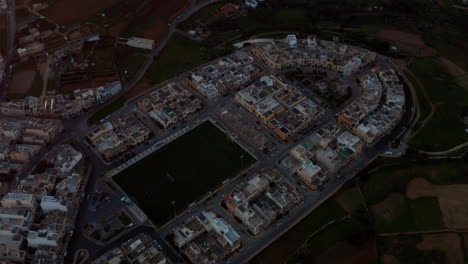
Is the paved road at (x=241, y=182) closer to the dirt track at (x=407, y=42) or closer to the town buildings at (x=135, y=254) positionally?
the town buildings at (x=135, y=254)

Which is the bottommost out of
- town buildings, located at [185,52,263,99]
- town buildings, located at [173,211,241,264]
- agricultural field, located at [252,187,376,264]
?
agricultural field, located at [252,187,376,264]

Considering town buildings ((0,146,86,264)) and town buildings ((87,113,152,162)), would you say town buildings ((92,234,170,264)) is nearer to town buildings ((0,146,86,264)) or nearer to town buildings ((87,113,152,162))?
town buildings ((0,146,86,264))

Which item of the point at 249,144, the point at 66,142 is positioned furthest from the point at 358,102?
the point at 66,142

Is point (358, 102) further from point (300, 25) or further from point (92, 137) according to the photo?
point (92, 137)

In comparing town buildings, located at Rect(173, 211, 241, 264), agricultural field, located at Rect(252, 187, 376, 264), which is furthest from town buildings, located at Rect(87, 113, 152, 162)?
agricultural field, located at Rect(252, 187, 376, 264)

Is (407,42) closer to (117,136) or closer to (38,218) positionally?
(117,136)

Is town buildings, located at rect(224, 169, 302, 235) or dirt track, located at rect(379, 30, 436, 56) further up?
dirt track, located at rect(379, 30, 436, 56)

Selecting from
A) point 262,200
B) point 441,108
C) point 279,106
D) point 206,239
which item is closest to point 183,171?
point 206,239

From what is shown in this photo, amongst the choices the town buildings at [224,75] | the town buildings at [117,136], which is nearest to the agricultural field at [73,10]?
the town buildings at [224,75]

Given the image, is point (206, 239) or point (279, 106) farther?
point (279, 106)
